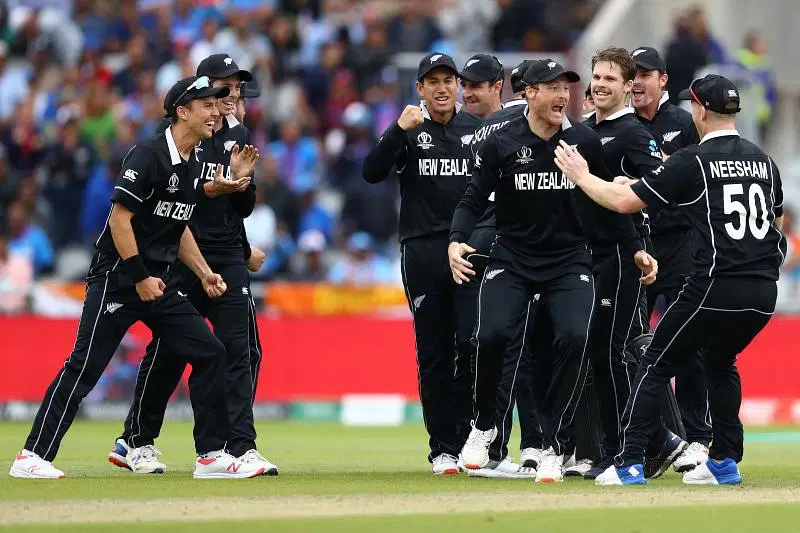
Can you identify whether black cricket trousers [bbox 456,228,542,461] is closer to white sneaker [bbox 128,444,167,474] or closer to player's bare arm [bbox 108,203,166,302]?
player's bare arm [bbox 108,203,166,302]

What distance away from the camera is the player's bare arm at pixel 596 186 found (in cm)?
1009

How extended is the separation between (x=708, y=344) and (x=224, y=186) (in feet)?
11.6

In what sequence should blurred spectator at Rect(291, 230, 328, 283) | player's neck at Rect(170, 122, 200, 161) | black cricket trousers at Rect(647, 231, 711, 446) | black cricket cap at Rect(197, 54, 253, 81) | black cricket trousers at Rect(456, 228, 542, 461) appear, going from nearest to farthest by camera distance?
player's neck at Rect(170, 122, 200, 161) < black cricket trousers at Rect(456, 228, 542, 461) < black cricket cap at Rect(197, 54, 253, 81) < black cricket trousers at Rect(647, 231, 711, 446) < blurred spectator at Rect(291, 230, 328, 283)

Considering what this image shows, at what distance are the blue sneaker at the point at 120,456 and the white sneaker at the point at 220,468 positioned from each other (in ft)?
3.15

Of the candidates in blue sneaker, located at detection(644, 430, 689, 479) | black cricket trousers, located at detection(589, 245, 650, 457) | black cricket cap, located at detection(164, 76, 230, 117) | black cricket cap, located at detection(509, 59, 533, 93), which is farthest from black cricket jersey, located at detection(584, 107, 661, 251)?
black cricket cap, located at detection(164, 76, 230, 117)

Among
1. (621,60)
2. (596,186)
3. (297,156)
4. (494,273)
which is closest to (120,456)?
(494,273)

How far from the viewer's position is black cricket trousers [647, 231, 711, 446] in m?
12.0

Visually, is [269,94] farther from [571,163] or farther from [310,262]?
[571,163]

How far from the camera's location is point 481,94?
11.8m

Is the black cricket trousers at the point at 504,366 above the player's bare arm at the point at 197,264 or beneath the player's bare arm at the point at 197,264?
beneath

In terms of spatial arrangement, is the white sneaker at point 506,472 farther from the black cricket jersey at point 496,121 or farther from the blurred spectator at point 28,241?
the blurred spectator at point 28,241

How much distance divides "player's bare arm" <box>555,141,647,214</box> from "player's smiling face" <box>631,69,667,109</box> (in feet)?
6.26

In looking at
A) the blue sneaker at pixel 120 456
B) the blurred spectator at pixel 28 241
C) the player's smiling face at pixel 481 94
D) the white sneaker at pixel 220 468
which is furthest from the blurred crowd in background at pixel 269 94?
the white sneaker at pixel 220 468

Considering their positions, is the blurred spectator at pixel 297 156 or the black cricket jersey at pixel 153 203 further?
the blurred spectator at pixel 297 156
